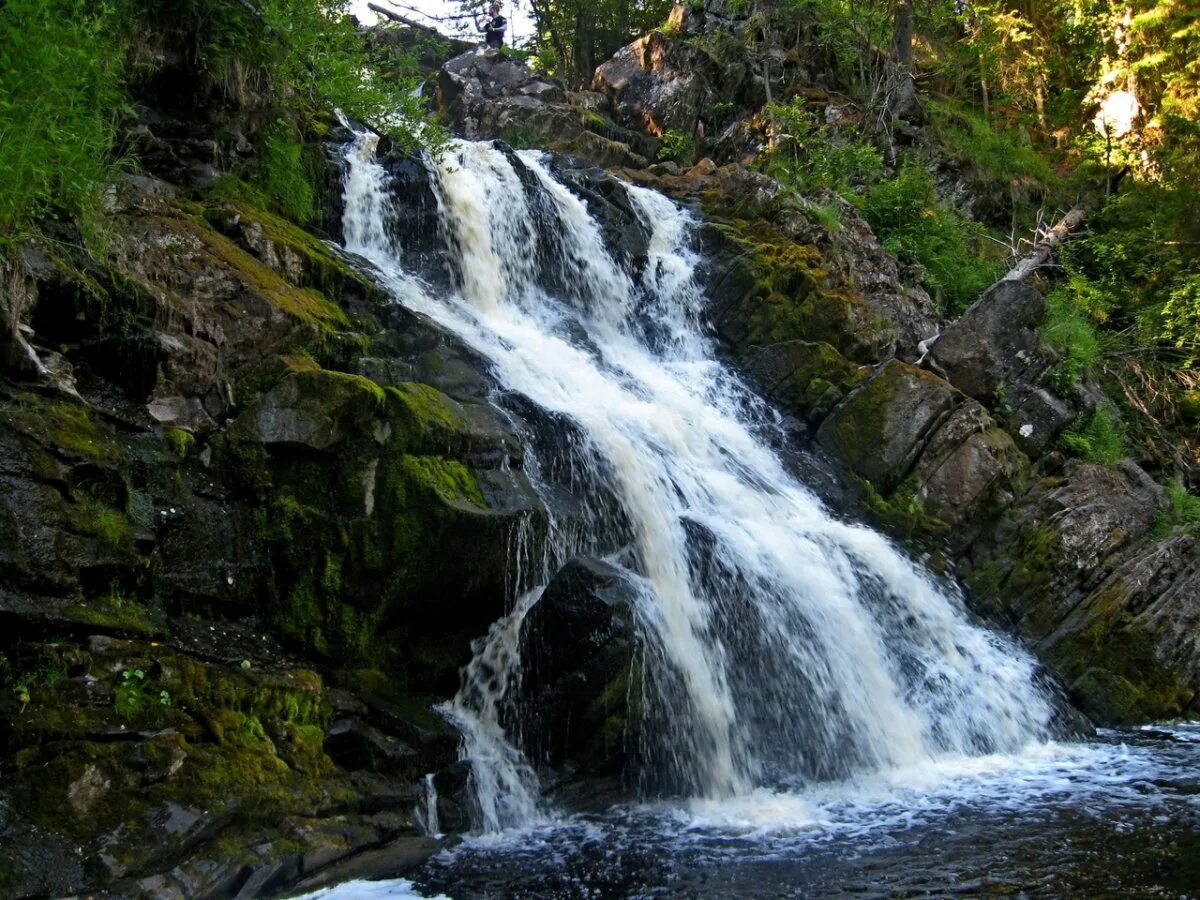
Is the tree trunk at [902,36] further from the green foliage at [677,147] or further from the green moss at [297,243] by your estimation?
the green moss at [297,243]

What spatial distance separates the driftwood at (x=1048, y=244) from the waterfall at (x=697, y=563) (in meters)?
6.98

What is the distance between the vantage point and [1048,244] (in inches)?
714

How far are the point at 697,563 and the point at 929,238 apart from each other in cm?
1267

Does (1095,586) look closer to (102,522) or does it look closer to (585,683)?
(585,683)

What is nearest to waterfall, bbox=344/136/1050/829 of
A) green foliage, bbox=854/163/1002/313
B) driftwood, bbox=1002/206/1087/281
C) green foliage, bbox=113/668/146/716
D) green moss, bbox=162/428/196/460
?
green foliage, bbox=113/668/146/716

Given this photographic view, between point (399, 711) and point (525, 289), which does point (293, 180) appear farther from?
point (399, 711)

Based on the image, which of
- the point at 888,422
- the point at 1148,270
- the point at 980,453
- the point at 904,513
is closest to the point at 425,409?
the point at 904,513

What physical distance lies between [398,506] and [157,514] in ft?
5.83

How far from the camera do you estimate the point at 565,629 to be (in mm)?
7203

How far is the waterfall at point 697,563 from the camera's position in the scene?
7523 millimetres

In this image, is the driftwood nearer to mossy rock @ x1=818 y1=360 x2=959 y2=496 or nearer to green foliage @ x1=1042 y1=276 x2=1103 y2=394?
green foliage @ x1=1042 y1=276 x2=1103 y2=394

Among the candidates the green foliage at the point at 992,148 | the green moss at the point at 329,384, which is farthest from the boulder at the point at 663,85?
the green moss at the point at 329,384

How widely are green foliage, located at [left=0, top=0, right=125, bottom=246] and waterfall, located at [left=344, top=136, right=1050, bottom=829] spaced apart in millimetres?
4400

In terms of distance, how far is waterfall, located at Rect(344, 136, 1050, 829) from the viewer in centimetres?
752
